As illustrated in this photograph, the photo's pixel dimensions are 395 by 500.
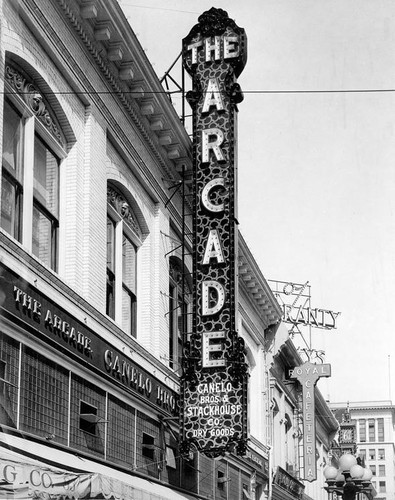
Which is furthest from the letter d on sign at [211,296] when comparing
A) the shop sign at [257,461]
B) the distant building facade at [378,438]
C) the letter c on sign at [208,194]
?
the distant building facade at [378,438]

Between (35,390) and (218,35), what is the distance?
37.4ft

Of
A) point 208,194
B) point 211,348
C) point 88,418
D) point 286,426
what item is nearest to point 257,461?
point 286,426

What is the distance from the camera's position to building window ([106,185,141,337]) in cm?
2281

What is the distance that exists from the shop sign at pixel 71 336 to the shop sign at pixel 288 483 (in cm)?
1696

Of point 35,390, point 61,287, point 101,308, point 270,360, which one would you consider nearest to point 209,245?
point 101,308

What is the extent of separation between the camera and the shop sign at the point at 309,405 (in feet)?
149

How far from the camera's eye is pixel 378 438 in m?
139

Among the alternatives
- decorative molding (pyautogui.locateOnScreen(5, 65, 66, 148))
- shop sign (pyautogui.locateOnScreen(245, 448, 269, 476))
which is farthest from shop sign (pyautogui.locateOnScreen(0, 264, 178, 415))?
shop sign (pyautogui.locateOnScreen(245, 448, 269, 476))

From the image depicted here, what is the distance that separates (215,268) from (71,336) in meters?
6.04

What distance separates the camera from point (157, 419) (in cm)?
2428

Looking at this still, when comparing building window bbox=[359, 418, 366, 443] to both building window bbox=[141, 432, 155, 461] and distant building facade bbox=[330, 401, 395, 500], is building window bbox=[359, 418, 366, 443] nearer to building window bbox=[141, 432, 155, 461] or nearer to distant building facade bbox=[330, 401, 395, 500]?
distant building facade bbox=[330, 401, 395, 500]

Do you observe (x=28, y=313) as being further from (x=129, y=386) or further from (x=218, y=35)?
(x=218, y=35)

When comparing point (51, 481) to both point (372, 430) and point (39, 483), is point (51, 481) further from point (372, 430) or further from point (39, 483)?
point (372, 430)

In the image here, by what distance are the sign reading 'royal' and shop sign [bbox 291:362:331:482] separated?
22372mm
